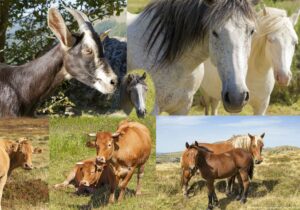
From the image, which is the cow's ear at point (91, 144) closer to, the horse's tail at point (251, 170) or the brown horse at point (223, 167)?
the brown horse at point (223, 167)

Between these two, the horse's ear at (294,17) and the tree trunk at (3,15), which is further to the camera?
the horse's ear at (294,17)

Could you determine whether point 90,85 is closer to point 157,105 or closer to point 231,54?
point 157,105

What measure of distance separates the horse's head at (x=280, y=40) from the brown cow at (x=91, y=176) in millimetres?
2017

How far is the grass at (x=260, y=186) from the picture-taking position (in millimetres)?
7434

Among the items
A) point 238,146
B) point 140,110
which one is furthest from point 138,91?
point 238,146

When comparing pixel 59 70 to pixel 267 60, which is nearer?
pixel 59 70

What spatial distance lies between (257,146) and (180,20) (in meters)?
1.62

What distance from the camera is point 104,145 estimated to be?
7125mm

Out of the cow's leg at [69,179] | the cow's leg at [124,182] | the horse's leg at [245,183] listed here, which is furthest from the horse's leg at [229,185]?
the cow's leg at [69,179]

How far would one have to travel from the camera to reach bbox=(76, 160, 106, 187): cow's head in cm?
730

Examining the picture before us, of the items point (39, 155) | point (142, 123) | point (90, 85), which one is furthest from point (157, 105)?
point (39, 155)

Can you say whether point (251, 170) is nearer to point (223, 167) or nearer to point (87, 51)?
point (223, 167)

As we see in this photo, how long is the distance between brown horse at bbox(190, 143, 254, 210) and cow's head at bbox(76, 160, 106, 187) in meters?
1.00

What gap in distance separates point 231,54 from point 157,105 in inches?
40.5
